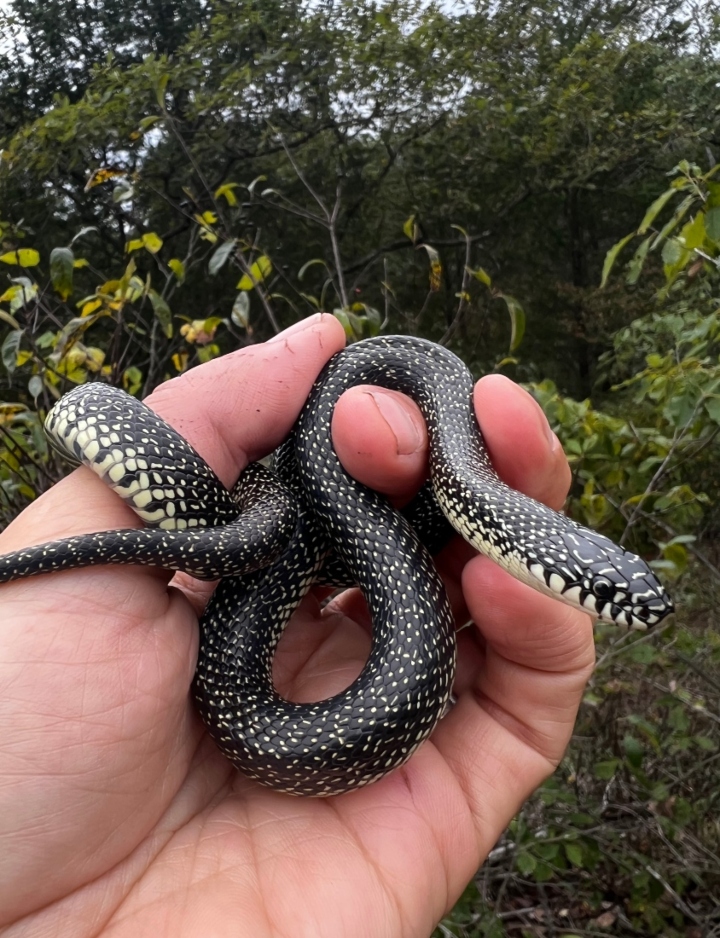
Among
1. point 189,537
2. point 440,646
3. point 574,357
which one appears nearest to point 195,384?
point 189,537

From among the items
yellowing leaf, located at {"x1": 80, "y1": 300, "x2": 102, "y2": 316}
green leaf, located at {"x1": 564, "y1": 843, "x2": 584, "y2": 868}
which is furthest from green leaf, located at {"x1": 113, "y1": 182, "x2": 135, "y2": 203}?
green leaf, located at {"x1": 564, "y1": 843, "x2": 584, "y2": 868}

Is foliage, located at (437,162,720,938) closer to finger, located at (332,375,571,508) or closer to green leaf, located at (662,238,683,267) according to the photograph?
green leaf, located at (662,238,683,267)

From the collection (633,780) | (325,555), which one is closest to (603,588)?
(325,555)

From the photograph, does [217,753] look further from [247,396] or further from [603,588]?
[603,588]

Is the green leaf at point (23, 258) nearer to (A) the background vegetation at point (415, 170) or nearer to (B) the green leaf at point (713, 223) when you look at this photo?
(A) the background vegetation at point (415, 170)

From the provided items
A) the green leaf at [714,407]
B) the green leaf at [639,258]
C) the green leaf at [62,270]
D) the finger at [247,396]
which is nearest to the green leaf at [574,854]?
the green leaf at [714,407]
